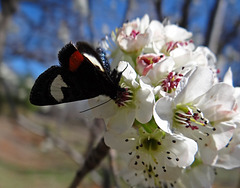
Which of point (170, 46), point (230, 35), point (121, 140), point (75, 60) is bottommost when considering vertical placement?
point (230, 35)

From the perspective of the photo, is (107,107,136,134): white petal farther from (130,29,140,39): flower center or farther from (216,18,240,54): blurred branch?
(216,18,240,54): blurred branch

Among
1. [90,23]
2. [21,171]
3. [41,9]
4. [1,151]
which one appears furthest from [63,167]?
[90,23]

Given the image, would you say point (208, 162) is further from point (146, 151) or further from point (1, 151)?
point (1, 151)

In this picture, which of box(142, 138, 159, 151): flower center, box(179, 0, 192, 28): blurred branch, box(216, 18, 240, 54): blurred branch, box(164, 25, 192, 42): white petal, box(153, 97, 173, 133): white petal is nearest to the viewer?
box(153, 97, 173, 133): white petal

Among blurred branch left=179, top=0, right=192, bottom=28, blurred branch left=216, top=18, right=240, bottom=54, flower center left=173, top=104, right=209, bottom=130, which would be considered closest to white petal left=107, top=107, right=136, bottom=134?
flower center left=173, top=104, right=209, bottom=130

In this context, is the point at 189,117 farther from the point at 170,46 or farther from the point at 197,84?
the point at 170,46

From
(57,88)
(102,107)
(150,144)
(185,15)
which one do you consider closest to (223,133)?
(150,144)
